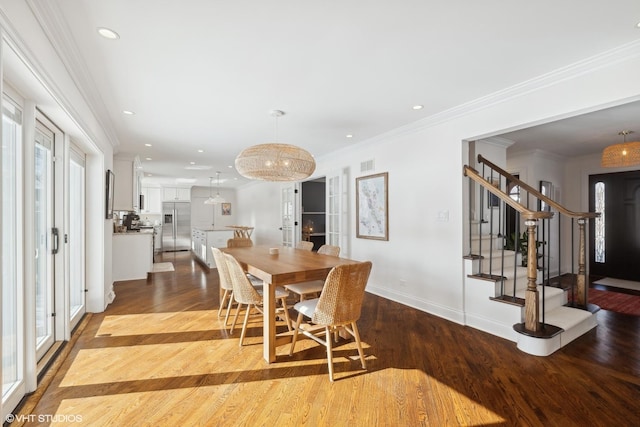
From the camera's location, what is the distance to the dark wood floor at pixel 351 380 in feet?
6.03

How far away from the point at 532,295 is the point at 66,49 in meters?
4.24

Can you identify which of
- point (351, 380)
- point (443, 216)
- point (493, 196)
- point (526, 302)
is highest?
point (493, 196)

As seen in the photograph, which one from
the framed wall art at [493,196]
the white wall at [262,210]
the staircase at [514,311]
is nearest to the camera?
the staircase at [514,311]

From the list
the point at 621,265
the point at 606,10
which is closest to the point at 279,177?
the point at 606,10

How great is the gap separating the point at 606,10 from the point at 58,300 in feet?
15.5

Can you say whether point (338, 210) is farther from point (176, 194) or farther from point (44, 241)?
point (176, 194)

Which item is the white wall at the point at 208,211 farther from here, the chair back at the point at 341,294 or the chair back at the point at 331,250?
the chair back at the point at 341,294

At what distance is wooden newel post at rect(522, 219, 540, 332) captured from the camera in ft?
8.93

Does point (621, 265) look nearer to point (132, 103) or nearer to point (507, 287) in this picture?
point (507, 287)

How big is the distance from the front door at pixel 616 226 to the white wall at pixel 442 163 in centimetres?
432

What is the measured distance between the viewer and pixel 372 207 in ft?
15.4

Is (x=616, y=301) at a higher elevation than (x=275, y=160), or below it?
below

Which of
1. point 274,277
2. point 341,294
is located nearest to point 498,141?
point 341,294

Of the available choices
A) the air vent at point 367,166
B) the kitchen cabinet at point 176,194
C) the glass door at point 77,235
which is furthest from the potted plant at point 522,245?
the kitchen cabinet at point 176,194
